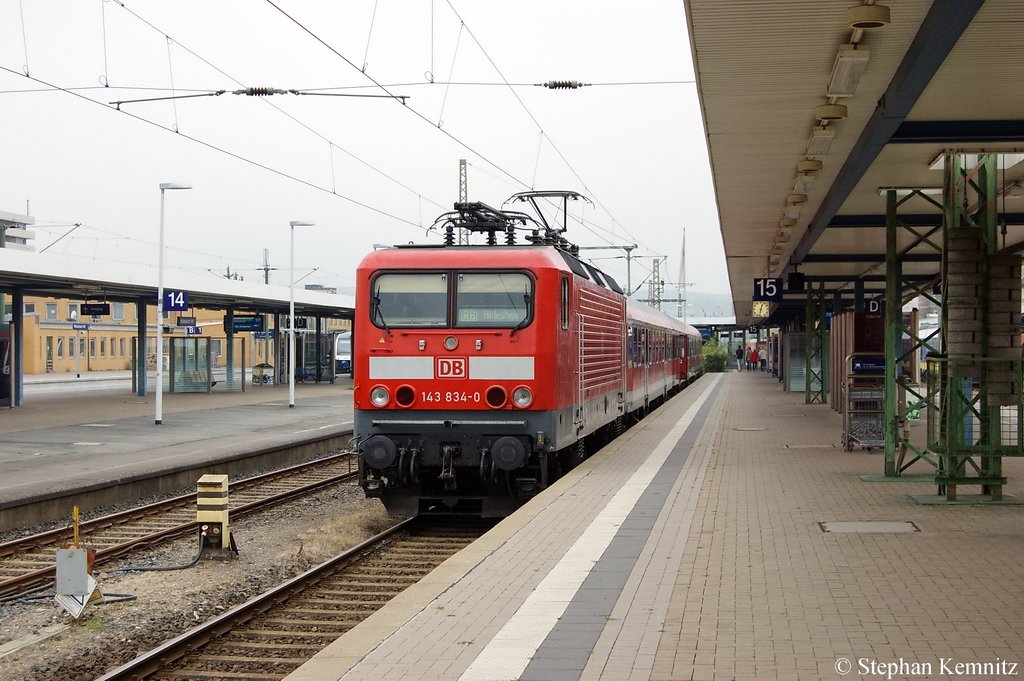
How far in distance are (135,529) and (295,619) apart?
4.83m

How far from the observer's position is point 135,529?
466 inches

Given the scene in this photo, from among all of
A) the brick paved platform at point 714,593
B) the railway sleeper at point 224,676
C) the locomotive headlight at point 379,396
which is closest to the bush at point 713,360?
the brick paved platform at point 714,593

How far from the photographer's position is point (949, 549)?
26.1ft

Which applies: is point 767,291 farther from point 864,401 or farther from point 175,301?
point 175,301

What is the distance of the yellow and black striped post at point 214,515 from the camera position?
388 inches

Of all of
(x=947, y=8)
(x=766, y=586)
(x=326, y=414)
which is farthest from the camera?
(x=326, y=414)

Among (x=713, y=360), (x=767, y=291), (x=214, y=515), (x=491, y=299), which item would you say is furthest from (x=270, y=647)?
(x=713, y=360)

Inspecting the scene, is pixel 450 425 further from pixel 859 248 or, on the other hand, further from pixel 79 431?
pixel 79 431

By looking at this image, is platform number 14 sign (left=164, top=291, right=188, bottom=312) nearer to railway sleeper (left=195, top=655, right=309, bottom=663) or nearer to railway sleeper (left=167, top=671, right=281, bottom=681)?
railway sleeper (left=195, top=655, right=309, bottom=663)

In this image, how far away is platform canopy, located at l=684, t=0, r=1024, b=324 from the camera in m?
6.70

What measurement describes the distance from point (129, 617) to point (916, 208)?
1176 cm

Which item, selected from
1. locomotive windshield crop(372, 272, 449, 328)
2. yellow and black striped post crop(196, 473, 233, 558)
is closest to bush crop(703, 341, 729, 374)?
locomotive windshield crop(372, 272, 449, 328)

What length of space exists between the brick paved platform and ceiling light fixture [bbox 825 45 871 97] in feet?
12.2

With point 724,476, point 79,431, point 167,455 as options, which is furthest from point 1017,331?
point 79,431
